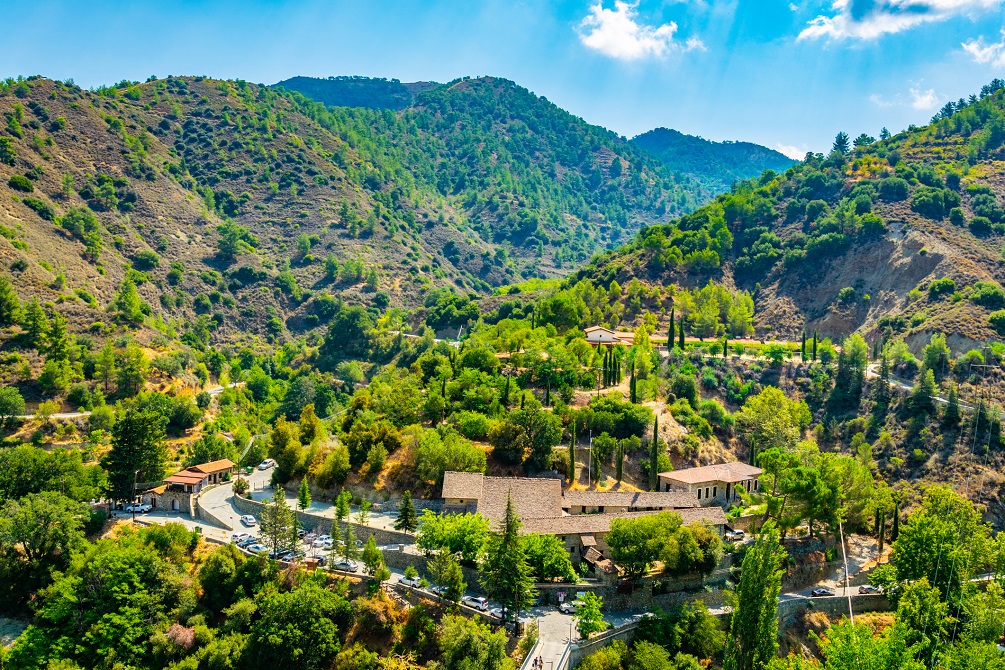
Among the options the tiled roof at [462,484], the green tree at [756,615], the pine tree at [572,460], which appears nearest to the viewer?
the green tree at [756,615]

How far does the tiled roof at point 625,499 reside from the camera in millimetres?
57875

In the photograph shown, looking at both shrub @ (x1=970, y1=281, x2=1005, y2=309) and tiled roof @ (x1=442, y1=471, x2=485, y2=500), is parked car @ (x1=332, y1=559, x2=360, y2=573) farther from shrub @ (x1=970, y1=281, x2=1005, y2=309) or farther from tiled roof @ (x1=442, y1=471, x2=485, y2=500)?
shrub @ (x1=970, y1=281, x2=1005, y2=309)

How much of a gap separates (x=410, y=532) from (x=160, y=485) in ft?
75.4

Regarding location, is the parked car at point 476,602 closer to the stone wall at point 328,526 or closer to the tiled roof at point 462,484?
the stone wall at point 328,526

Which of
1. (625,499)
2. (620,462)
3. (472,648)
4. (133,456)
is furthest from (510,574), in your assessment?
(133,456)

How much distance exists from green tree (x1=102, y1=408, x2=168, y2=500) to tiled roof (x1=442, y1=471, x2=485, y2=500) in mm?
23111

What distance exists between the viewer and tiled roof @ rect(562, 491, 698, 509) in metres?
57.9

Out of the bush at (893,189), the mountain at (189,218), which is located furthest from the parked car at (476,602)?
the bush at (893,189)

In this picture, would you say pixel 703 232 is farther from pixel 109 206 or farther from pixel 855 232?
pixel 109 206

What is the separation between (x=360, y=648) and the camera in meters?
45.8

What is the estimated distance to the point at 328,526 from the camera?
55.6 metres

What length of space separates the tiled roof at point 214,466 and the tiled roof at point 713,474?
117ft

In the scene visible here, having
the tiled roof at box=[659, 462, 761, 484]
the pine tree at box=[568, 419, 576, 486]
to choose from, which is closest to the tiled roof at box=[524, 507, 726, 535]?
the tiled roof at box=[659, 462, 761, 484]

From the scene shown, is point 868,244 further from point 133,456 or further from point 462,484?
point 133,456
